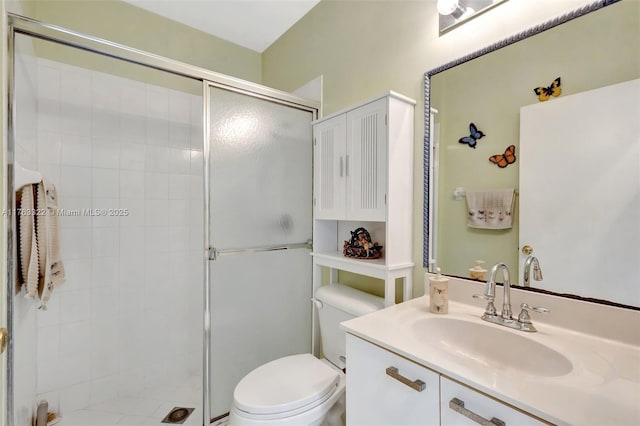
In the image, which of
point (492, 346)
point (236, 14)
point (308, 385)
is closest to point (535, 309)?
point (492, 346)

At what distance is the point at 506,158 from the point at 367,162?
564mm

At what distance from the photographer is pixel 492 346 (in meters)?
0.96

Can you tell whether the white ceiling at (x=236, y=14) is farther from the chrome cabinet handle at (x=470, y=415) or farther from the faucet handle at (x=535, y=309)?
the chrome cabinet handle at (x=470, y=415)

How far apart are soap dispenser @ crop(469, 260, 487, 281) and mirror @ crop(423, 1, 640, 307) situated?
0.02 meters

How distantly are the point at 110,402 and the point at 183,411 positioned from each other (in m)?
0.50

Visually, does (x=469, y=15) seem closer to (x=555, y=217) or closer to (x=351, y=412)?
(x=555, y=217)

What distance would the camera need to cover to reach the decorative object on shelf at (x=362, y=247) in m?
1.46

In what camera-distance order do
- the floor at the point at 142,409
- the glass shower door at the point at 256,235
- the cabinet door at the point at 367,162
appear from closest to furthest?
the cabinet door at the point at 367,162, the glass shower door at the point at 256,235, the floor at the point at 142,409

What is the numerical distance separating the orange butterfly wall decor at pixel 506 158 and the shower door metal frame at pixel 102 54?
1.21m

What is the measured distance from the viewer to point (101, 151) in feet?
6.07

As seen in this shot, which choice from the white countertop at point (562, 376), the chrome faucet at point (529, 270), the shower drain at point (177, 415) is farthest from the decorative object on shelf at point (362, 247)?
the shower drain at point (177, 415)

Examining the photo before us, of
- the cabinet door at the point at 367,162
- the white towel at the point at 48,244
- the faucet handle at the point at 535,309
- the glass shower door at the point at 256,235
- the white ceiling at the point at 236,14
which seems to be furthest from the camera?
the white ceiling at the point at 236,14

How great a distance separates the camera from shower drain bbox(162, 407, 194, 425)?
170 cm

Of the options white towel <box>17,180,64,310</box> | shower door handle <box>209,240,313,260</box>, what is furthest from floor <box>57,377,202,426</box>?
shower door handle <box>209,240,313,260</box>
